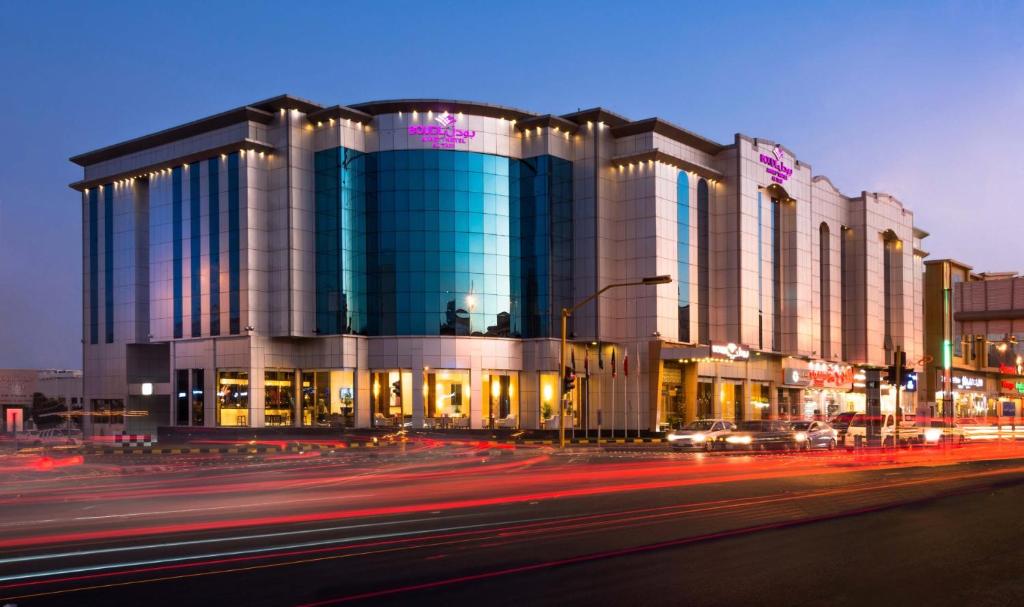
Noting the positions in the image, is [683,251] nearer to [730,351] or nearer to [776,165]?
[730,351]

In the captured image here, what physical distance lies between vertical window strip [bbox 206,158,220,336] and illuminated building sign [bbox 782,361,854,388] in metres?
45.2

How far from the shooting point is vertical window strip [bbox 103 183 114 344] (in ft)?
242

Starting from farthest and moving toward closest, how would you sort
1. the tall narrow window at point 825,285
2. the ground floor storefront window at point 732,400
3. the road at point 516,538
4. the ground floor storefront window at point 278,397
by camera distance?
1. the tall narrow window at point 825,285
2. the ground floor storefront window at point 732,400
3. the ground floor storefront window at point 278,397
4. the road at point 516,538

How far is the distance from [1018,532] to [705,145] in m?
58.1

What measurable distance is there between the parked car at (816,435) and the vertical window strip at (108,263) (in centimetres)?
5231

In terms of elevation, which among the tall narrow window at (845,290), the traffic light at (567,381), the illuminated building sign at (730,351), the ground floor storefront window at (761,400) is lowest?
the ground floor storefront window at (761,400)

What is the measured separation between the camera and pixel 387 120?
65.4 metres

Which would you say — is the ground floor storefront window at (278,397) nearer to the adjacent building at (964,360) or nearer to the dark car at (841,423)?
the dark car at (841,423)

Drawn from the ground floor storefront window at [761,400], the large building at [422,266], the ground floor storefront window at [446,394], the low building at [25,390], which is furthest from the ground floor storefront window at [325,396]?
the ground floor storefront window at [761,400]

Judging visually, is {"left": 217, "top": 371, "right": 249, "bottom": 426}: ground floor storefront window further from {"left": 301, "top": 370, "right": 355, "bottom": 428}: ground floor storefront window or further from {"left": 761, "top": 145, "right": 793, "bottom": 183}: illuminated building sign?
{"left": 761, "top": 145, "right": 793, "bottom": 183}: illuminated building sign

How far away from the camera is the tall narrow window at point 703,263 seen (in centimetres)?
7125

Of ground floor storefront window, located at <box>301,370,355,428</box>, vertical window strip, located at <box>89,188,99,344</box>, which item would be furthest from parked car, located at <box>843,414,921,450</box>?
vertical window strip, located at <box>89,188,99,344</box>

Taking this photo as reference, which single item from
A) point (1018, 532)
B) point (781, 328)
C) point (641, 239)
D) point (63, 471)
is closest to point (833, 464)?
point (1018, 532)

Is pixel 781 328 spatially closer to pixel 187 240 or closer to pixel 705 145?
pixel 705 145
